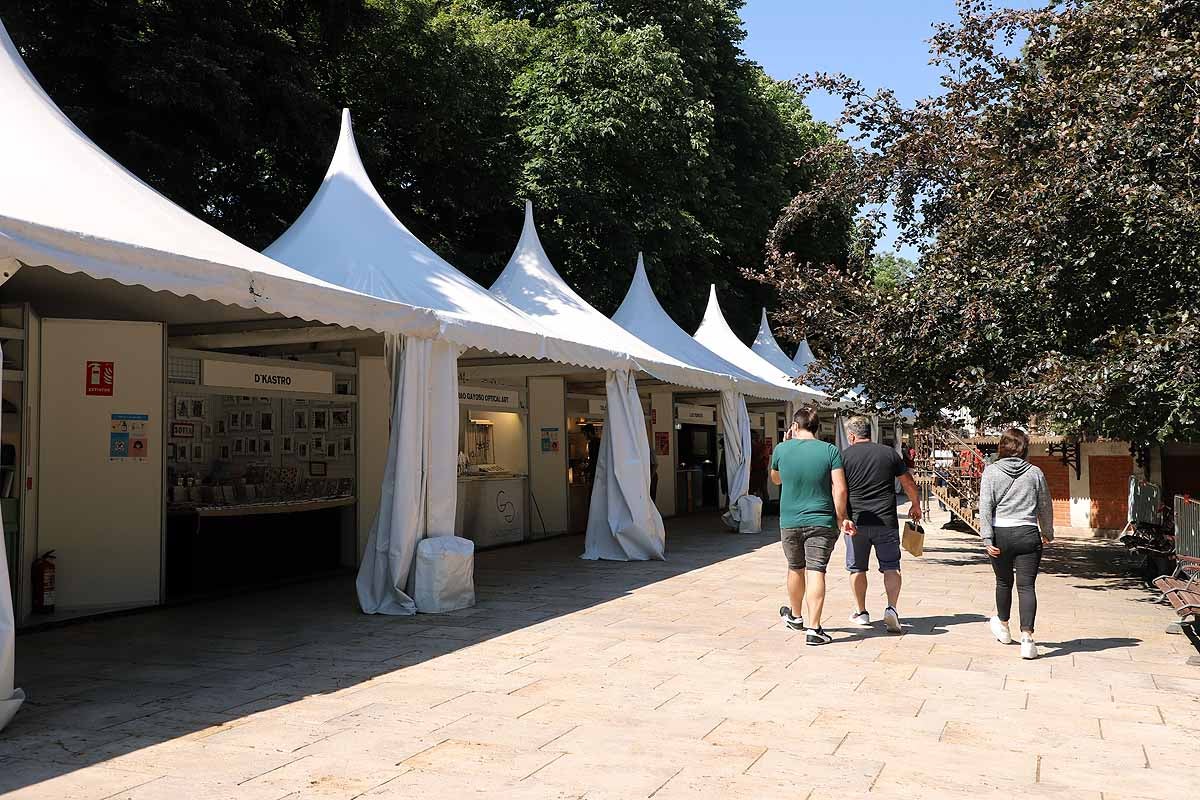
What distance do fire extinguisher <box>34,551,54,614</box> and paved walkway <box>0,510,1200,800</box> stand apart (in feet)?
1.93

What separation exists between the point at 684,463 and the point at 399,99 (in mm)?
9347

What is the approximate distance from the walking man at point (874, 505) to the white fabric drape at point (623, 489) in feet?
15.9

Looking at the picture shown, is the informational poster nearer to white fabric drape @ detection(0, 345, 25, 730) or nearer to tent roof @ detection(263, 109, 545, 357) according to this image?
tent roof @ detection(263, 109, 545, 357)

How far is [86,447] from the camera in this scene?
8.73m

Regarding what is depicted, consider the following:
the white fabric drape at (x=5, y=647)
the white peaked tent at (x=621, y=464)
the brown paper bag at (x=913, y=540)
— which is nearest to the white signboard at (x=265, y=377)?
the white peaked tent at (x=621, y=464)

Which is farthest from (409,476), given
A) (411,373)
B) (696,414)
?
(696,414)

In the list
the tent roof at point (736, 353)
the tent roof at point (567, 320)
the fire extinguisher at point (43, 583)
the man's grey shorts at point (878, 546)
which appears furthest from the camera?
the tent roof at point (736, 353)

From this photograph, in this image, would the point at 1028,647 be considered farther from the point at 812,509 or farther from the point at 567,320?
the point at 567,320

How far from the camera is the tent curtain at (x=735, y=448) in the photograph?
52.1 ft

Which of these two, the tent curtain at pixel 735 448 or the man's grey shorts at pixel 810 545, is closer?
the man's grey shorts at pixel 810 545

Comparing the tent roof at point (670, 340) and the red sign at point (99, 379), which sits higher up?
the tent roof at point (670, 340)

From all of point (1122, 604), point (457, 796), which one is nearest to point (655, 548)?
point (1122, 604)

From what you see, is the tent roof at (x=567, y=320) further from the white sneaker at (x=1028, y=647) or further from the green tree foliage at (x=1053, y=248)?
the white sneaker at (x=1028, y=647)

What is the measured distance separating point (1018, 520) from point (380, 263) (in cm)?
640
